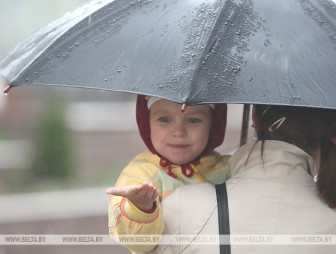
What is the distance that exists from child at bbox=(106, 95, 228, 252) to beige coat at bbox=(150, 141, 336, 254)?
157 mm

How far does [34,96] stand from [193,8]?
25.8ft

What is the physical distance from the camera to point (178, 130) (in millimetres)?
2324

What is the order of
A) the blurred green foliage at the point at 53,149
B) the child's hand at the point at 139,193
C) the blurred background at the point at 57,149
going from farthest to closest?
the blurred green foliage at the point at 53,149 < the blurred background at the point at 57,149 < the child's hand at the point at 139,193

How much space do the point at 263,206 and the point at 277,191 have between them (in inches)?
2.6

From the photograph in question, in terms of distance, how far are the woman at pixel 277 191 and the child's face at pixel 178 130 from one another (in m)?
0.22

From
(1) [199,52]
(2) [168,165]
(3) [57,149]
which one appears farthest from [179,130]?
(3) [57,149]

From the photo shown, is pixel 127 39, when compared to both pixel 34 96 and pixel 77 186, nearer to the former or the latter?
pixel 77 186

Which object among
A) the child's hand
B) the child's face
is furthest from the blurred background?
the child's hand

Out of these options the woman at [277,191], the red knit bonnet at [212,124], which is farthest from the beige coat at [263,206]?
the red knit bonnet at [212,124]

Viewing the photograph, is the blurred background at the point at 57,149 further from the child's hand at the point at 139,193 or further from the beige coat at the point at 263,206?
the child's hand at the point at 139,193

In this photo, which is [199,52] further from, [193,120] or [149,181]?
[149,181]

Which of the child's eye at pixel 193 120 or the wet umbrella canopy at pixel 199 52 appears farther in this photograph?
the child's eye at pixel 193 120

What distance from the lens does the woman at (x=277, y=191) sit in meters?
1.97

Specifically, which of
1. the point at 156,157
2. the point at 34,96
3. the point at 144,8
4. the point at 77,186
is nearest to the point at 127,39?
the point at 144,8
